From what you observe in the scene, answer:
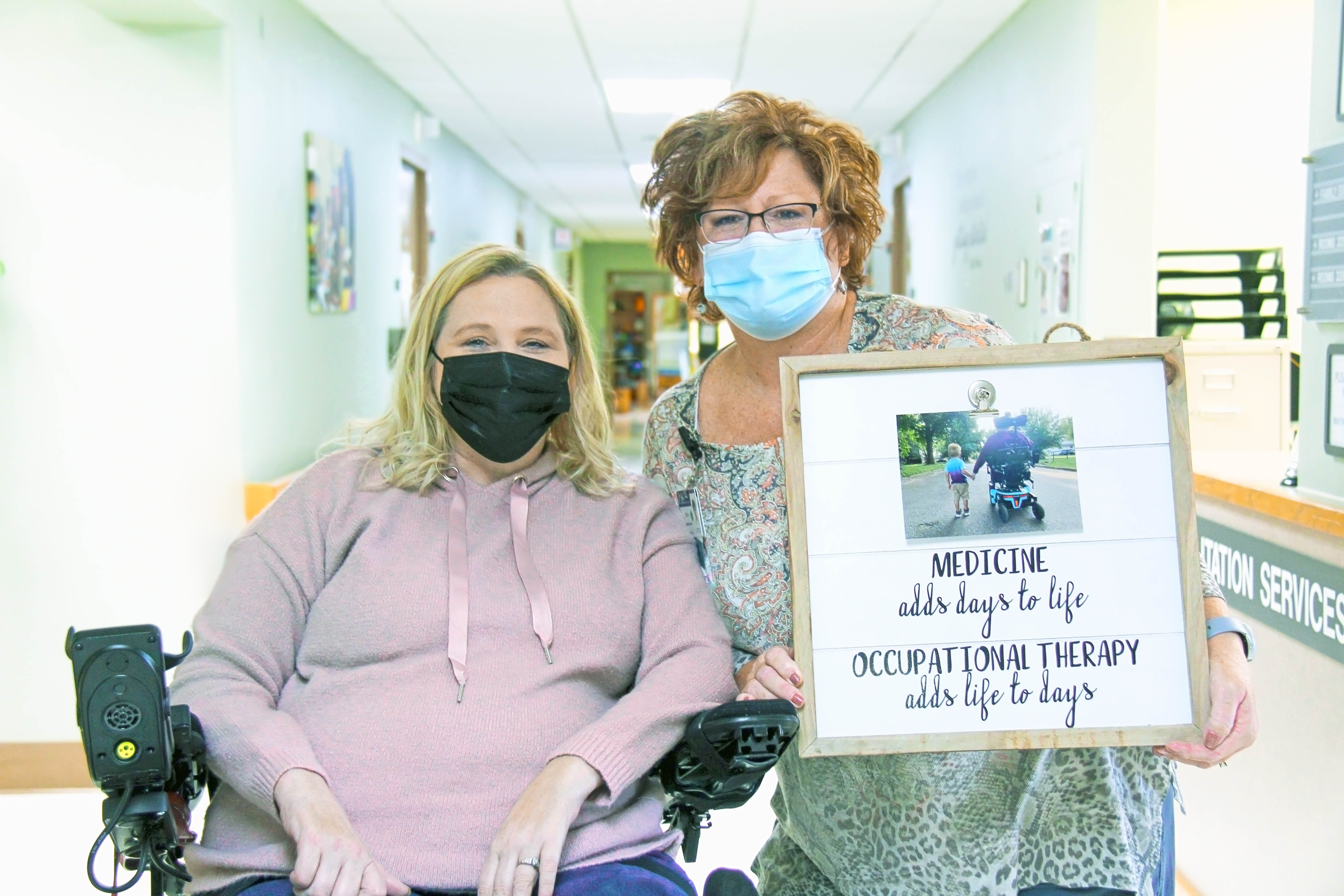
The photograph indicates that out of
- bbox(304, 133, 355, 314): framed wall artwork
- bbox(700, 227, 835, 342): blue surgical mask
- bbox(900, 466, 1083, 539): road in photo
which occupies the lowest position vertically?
bbox(900, 466, 1083, 539): road in photo

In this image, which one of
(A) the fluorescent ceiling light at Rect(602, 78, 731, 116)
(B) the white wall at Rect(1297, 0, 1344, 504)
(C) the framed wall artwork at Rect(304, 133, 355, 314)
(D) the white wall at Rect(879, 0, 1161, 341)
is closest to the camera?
(B) the white wall at Rect(1297, 0, 1344, 504)

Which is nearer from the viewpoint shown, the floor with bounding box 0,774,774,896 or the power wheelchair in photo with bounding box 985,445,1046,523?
the power wheelchair in photo with bounding box 985,445,1046,523

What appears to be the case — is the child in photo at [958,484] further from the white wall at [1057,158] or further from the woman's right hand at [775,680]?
the white wall at [1057,158]

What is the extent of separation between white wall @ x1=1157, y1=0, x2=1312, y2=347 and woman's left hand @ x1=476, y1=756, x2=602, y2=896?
3800 millimetres

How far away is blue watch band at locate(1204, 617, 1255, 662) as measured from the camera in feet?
4.17

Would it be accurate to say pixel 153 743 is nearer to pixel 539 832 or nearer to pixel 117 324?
pixel 539 832

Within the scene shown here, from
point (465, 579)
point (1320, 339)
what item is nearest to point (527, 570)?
point (465, 579)

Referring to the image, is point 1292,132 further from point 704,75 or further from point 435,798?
point 435,798

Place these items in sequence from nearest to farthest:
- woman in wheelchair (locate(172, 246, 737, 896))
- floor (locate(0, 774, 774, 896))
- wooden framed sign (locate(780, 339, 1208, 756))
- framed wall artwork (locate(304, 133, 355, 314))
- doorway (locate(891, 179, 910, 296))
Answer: wooden framed sign (locate(780, 339, 1208, 756))
woman in wheelchair (locate(172, 246, 737, 896))
floor (locate(0, 774, 774, 896))
framed wall artwork (locate(304, 133, 355, 314))
doorway (locate(891, 179, 910, 296))

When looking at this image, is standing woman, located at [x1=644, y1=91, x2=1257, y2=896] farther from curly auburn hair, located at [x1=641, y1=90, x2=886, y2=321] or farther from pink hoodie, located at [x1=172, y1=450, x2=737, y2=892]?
pink hoodie, located at [x1=172, y1=450, x2=737, y2=892]

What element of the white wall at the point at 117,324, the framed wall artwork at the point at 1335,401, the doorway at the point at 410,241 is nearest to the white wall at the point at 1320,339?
the framed wall artwork at the point at 1335,401

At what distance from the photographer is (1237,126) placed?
445 centimetres

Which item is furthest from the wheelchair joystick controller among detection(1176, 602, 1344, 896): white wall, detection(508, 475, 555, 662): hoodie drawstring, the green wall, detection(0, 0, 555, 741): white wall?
the green wall

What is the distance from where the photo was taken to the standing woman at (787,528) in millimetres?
1375
